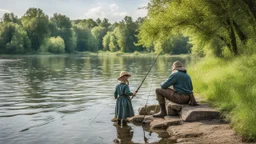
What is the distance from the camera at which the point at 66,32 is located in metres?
124

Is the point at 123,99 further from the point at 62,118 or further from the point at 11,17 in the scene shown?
the point at 11,17

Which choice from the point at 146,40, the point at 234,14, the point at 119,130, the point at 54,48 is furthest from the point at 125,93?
the point at 54,48

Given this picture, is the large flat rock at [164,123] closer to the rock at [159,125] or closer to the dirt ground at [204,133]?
the rock at [159,125]

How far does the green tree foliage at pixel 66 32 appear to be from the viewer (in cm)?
11894

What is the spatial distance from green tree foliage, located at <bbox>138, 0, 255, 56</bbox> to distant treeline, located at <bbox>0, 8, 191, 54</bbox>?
48415mm

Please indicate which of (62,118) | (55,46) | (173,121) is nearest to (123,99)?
(173,121)

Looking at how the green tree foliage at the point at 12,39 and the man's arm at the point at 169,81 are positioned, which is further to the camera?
the green tree foliage at the point at 12,39

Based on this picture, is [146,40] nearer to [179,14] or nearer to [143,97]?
[179,14]

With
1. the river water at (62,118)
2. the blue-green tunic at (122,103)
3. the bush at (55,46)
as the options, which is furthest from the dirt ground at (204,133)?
the bush at (55,46)

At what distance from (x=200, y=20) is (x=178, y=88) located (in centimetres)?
1271

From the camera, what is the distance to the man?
1130 cm

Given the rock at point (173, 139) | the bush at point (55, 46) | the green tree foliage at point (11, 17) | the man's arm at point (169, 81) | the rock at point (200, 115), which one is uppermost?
the green tree foliage at point (11, 17)

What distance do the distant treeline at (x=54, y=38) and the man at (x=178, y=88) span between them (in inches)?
2438

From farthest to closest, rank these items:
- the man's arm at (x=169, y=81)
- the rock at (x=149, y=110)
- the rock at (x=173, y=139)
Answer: the rock at (x=149, y=110) → the man's arm at (x=169, y=81) → the rock at (x=173, y=139)
